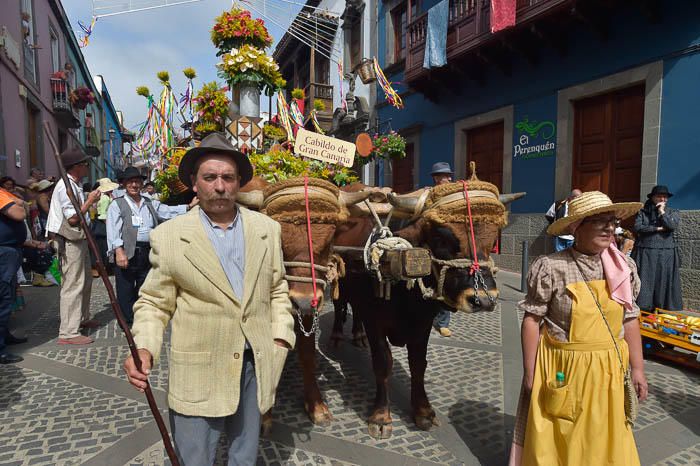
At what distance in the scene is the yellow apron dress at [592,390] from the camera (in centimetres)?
209

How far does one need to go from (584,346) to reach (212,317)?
188 cm

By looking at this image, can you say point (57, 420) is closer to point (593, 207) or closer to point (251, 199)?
point (251, 199)

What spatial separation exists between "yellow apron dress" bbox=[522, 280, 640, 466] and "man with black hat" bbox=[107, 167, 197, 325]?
4.81 meters

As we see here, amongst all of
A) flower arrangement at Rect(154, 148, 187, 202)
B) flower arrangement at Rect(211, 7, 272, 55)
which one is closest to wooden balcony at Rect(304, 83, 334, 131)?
flower arrangement at Rect(211, 7, 272, 55)

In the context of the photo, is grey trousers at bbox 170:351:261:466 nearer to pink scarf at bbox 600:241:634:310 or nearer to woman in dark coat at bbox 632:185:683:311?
pink scarf at bbox 600:241:634:310

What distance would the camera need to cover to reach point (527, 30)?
30.3 feet

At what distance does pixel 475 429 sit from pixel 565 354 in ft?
4.67

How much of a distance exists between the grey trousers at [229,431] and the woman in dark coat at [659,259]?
642 cm

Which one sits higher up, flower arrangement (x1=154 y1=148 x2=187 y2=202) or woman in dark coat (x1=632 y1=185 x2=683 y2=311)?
flower arrangement (x1=154 y1=148 x2=187 y2=202)

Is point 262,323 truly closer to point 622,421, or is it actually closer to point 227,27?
point 622,421

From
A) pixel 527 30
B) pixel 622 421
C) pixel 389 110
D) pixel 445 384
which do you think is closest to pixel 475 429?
pixel 445 384

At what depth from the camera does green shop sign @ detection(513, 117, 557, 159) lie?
9.32 m

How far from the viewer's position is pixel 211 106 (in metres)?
5.22

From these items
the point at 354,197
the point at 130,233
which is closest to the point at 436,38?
Answer: the point at 130,233
